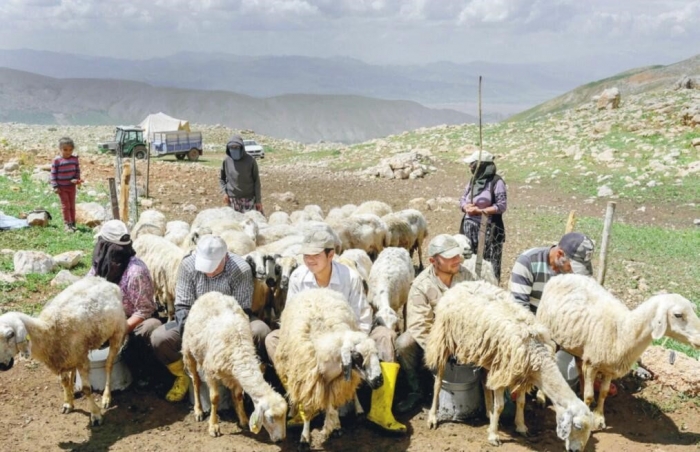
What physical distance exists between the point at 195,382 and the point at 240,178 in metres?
5.32

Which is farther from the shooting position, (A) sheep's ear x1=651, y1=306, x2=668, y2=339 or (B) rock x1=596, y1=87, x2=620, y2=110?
(B) rock x1=596, y1=87, x2=620, y2=110

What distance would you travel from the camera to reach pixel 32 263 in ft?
29.4

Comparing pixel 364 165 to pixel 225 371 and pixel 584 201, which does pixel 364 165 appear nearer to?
pixel 584 201

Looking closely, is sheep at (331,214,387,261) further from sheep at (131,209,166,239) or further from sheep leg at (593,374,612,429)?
sheep leg at (593,374,612,429)

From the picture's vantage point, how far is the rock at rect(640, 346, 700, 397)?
5.89 metres

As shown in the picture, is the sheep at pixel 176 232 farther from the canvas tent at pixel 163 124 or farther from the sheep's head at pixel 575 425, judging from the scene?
the canvas tent at pixel 163 124

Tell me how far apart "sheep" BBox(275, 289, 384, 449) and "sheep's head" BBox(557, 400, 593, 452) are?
4.80 feet

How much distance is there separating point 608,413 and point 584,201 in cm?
1180

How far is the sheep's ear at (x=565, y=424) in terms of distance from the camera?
15.0 ft

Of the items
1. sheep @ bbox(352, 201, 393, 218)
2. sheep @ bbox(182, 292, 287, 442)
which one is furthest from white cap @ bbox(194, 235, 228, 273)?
sheep @ bbox(352, 201, 393, 218)

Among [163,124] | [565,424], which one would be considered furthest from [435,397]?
[163,124]

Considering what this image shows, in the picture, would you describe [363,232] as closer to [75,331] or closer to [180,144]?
[75,331]

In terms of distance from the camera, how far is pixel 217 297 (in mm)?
5500

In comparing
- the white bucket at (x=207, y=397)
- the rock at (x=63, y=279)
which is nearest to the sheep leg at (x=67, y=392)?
the white bucket at (x=207, y=397)
